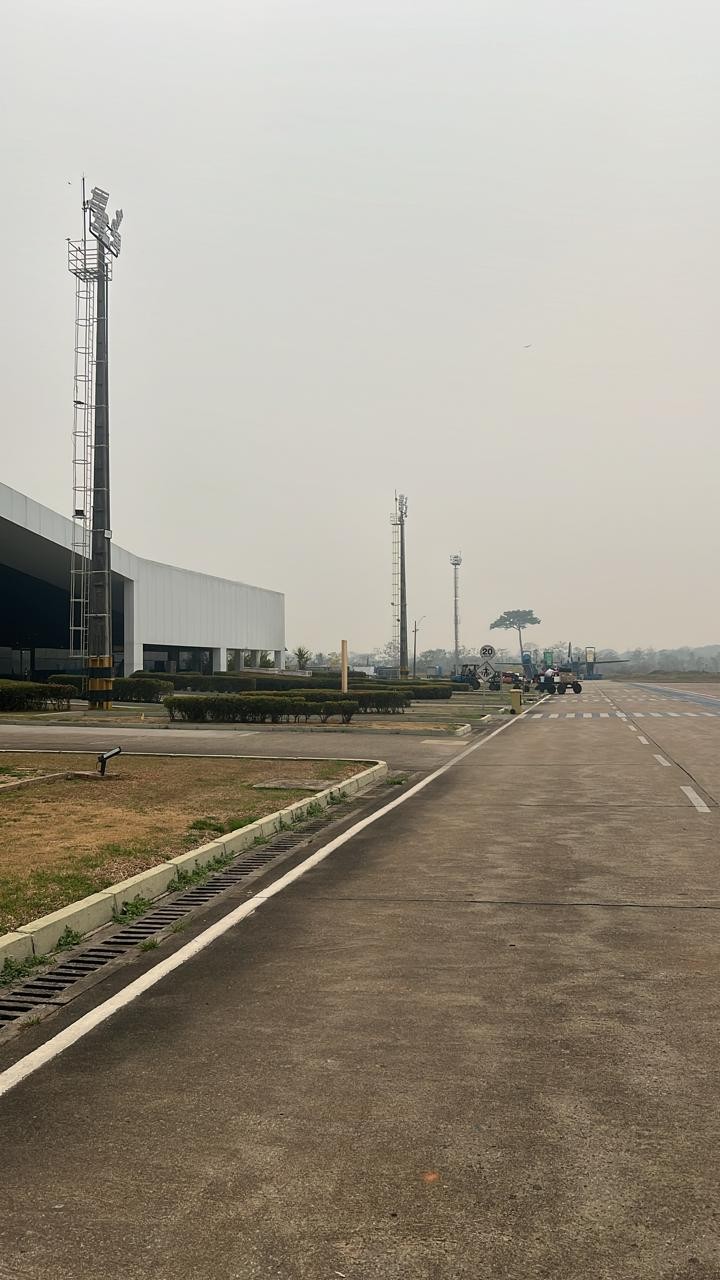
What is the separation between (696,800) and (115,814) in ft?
25.5

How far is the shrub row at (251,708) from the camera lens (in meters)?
33.3

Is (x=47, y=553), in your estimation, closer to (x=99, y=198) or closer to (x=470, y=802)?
(x=99, y=198)

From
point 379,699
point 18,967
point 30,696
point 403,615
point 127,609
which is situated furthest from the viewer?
point 403,615

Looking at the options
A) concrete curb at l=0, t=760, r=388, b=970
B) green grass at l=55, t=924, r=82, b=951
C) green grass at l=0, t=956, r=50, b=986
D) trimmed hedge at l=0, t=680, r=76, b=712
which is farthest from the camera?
trimmed hedge at l=0, t=680, r=76, b=712

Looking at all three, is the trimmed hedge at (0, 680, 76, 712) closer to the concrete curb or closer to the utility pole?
the concrete curb

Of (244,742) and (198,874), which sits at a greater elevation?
(244,742)

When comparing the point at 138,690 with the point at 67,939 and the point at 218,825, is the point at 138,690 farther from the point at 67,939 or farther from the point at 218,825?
the point at 67,939

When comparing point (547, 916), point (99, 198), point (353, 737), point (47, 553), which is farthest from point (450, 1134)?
point (47, 553)

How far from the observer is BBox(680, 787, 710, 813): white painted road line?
14000mm

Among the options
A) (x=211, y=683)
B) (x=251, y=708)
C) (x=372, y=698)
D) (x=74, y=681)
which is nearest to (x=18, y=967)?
(x=251, y=708)

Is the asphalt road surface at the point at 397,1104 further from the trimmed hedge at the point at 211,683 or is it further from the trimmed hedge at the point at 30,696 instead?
the trimmed hedge at the point at 211,683

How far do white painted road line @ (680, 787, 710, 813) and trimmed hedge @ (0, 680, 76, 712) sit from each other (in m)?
27.0

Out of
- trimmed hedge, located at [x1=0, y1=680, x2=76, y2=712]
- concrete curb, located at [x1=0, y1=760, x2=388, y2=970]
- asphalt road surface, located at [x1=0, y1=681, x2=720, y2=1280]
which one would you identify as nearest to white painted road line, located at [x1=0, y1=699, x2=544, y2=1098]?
asphalt road surface, located at [x1=0, y1=681, x2=720, y2=1280]

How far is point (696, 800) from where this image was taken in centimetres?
1492
